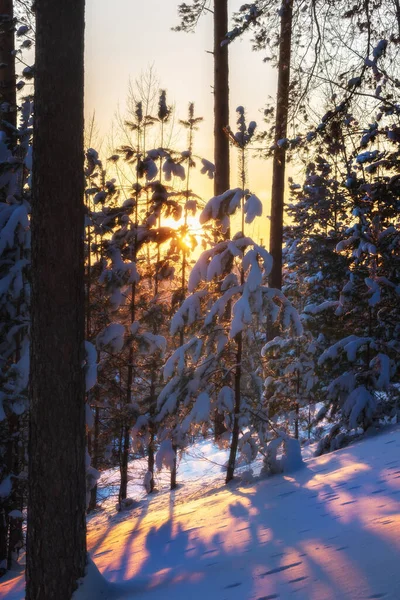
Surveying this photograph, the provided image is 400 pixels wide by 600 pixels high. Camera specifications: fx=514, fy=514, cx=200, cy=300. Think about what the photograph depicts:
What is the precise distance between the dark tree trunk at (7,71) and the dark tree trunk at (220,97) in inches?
172

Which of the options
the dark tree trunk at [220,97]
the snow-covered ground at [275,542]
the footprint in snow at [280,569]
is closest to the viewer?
the snow-covered ground at [275,542]

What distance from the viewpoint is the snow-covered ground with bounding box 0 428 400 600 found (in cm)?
326

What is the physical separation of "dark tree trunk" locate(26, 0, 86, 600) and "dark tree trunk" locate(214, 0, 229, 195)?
7317 mm

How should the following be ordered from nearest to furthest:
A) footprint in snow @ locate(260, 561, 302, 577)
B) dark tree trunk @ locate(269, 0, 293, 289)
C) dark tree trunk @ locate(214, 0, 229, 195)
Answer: footprint in snow @ locate(260, 561, 302, 577) < dark tree trunk @ locate(269, 0, 293, 289) < dark tree trunk @ locate(214, 0, 229, 195)

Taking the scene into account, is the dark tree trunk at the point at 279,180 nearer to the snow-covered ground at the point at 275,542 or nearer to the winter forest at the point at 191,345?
the winter forest at the point at 191,345

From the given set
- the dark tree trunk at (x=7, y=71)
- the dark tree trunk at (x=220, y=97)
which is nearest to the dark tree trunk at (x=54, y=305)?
the dark tree trunk at (x=7, y=71)

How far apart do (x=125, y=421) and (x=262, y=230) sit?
2807 cm

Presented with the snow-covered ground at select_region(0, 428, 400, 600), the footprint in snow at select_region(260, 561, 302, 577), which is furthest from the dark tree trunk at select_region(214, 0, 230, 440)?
the footprint in snow at select_region(260, 561, 302, 577)

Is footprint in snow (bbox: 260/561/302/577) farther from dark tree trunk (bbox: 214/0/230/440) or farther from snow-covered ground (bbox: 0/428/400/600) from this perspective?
dark tree trunk (bbox: 214/0/230/440)

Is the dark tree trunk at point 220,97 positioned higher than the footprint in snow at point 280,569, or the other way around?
the dark tree trunk at point 220,97

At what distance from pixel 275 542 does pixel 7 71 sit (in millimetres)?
8883

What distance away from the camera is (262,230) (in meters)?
36.4

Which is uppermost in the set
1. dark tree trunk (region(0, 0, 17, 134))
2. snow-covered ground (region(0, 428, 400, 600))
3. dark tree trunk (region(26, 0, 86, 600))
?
dark tree trunk (region(0, 0, 17, 134))

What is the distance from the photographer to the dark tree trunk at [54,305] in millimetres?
4344
